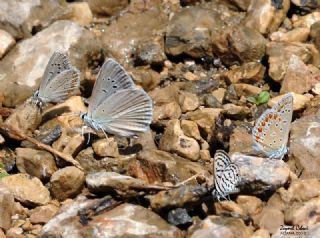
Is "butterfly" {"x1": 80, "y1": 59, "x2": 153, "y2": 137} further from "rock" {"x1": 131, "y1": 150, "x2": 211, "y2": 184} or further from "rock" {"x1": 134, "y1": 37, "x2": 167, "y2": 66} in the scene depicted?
"rock" {"x1": 134, "y1": 37, "x2": 167, "y2": 66}

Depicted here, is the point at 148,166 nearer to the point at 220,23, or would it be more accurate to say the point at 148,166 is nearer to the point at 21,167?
the point at 21,167

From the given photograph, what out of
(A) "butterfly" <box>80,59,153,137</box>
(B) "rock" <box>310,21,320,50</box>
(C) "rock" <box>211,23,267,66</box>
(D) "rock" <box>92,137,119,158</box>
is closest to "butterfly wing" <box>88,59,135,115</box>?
(A) "butterfly" <box>80,59,153,137</box>

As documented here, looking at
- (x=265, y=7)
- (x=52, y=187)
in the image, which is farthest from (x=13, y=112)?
(x=265, y=7)

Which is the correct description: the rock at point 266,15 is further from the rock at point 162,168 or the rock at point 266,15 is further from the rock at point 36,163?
the rock at point 36,163

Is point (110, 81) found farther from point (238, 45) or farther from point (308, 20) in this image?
point (308, 20)

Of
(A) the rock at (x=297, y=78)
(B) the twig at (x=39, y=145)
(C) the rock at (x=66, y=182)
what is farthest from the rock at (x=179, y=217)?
(A) the rock at (x=297, y=78)
